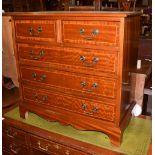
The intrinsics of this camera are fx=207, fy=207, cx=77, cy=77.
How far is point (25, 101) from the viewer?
5.47ft

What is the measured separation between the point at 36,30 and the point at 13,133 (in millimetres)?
871

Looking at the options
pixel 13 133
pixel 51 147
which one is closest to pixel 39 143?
pixel 51 147

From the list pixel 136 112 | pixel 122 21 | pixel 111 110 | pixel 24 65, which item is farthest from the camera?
pixel 136 112

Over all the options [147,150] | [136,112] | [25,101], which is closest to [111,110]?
[147,150]

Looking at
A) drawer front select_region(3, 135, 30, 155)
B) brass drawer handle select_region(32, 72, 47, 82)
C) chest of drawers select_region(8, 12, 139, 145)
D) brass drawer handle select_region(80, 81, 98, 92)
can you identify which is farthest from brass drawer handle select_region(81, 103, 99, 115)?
drawer front select_region(3, 135, 30, 155)

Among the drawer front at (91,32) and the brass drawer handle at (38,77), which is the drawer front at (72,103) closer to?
the brass drawer handle at (38,77)

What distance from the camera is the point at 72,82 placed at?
1385mm

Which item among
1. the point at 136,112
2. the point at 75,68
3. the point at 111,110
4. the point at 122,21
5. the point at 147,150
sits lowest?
the point at 147,150

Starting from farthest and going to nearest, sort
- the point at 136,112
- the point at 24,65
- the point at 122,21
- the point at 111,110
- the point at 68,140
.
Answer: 1. the point at 136,112
2. the point at 24,65
3. the point at 68,140
4. the point at 111,110
5. the point at 122,21

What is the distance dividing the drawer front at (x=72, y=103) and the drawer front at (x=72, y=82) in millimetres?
63

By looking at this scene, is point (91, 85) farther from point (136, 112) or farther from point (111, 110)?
point (136, 112)

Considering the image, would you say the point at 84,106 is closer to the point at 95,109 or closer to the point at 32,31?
the point at 95,109

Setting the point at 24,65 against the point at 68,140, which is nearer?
the point at 68,140

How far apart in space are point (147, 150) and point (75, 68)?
70cm
